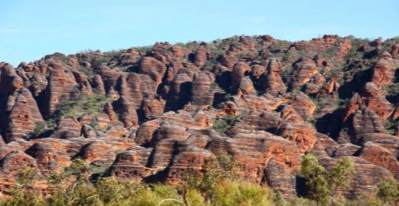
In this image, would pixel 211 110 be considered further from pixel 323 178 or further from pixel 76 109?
pixel 323 178

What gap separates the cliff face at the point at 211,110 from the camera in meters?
114

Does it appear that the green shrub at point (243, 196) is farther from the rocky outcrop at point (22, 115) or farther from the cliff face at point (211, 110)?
the rocky outcrop at point (22, 115)

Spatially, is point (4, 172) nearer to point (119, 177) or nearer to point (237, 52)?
point (119, 177)

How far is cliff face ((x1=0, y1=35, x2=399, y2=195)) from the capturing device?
374 ft

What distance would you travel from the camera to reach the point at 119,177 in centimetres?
11050

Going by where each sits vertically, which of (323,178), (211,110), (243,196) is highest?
(243,196)

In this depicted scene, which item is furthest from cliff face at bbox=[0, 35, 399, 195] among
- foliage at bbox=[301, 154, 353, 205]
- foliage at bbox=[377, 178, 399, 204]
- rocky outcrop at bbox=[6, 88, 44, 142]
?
foliage at bbox=[377, 178, 399, 204]

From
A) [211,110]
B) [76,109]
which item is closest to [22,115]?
[76,109]

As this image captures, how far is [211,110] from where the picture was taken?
148 meters

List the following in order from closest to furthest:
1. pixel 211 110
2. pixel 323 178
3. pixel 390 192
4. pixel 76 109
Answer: pixel 323 178 → pixel 390 192 → pixel 211 110 → pixel 76 109

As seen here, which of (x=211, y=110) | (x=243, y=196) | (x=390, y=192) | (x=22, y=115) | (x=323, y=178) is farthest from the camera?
(x=22, y=115)

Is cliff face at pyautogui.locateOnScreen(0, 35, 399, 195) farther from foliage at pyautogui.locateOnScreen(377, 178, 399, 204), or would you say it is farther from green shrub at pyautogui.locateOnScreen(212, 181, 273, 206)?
green shrub at pyautogui.locateOnScreen(212, 181, 273, 206)

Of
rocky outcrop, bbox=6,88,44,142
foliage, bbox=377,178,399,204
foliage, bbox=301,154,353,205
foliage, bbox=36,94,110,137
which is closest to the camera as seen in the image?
foliage, bbox=301,154,353,205

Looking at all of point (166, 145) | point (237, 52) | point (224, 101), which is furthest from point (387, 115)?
point (237, 52)
